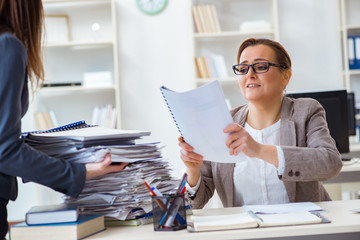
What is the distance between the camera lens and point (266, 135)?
178 cm

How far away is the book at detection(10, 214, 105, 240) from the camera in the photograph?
46.4 inches

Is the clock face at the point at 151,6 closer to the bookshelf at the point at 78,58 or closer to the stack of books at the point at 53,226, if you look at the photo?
the bookshelf at the point at 78,58

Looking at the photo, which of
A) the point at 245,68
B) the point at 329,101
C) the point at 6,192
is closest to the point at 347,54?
the point at 329,101

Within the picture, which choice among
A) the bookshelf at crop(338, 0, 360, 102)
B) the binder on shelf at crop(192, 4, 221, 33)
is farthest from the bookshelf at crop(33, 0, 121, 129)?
the bookshelf at crop(338, 0, 360, 102)

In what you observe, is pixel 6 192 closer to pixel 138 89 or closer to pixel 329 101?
pixel 329 101

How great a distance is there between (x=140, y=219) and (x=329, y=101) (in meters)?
1.87

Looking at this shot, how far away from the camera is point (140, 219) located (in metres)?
1.33

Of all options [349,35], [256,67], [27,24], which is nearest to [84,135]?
[27,24]

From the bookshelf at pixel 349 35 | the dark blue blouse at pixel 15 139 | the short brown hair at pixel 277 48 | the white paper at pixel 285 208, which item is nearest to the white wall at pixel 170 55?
the bookshelf at pixel 349 35

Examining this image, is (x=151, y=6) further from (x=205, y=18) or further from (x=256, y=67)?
(x=256, y=67)

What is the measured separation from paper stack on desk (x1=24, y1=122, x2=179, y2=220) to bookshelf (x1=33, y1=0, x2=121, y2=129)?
327 centimetres

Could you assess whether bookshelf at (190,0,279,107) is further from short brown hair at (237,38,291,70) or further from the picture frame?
short brown hair at (237,38,291,70)

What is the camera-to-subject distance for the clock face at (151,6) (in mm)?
4684

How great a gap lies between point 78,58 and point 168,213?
12.0 ft
